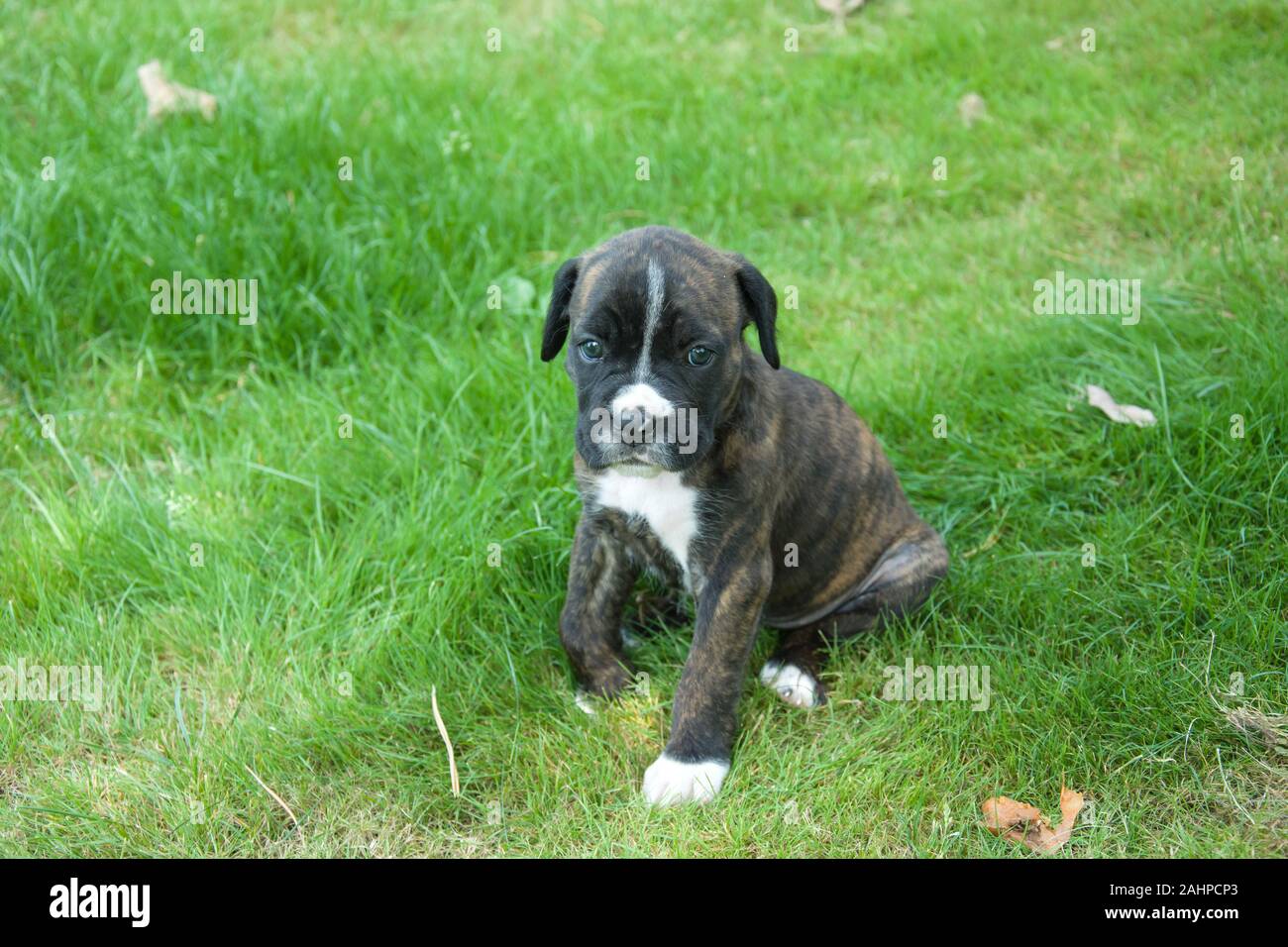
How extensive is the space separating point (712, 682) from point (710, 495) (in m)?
0.63

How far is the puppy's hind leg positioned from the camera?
179 inches

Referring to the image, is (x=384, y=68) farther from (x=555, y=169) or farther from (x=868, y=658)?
(x=868, y=658)

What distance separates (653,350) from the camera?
12.0ft

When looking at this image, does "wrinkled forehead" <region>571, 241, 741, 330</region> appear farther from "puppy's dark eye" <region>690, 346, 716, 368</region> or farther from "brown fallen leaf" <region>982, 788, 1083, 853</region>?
"brown fallen leaf" <region>982, 788, 1083, 853</region>

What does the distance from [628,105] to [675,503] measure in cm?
451

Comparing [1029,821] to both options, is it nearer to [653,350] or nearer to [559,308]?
[653,350]

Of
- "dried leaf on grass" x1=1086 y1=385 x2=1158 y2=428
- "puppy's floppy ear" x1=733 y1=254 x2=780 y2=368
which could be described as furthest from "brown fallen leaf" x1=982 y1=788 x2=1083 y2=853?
"dried leaf on grass" x1=1086 y1=385 x2=1158 y2=428

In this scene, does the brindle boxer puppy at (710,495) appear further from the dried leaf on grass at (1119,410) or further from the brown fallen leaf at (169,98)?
the brown fallen leaf at (169,98)

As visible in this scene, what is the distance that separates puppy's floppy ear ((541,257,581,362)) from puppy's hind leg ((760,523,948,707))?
1.47 m

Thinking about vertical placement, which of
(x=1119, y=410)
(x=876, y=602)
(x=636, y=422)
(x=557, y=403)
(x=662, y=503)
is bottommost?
(x=876, y=602)

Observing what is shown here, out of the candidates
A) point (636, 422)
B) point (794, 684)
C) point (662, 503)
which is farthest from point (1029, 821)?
point (636, 422)

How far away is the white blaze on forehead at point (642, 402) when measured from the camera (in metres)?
3.54

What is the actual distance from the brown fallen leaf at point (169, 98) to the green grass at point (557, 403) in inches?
5.7

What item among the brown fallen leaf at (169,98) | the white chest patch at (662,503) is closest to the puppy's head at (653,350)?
the white chest patch at (662,503)
